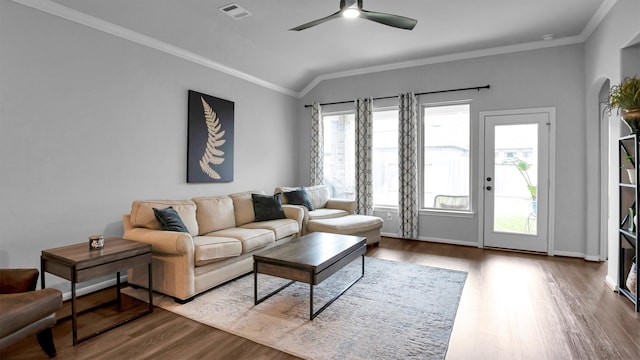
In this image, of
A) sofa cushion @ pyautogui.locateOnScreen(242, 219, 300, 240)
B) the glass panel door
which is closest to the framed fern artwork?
sofa cushion @ pyautogui.locateOnScreen(242, 219, 300, 240)

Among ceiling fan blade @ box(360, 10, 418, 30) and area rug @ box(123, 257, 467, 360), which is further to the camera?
ceiling fan blade @ box(360, 10, 418, 30)

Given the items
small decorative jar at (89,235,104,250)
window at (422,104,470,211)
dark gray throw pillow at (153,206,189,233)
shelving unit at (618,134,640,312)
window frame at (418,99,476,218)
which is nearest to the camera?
small decorative jar at (89,235,104,250)

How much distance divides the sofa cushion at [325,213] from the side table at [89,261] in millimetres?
2634

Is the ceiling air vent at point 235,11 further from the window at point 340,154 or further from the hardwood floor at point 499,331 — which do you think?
the hardwood floor at point 499,331

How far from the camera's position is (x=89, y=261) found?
2371 millimetres

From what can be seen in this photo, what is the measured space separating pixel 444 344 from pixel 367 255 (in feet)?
7.77

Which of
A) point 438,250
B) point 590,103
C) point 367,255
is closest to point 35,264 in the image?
point 367,255

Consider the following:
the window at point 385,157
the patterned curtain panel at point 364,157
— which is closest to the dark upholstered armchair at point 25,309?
the patterned curtain panel at point 364,157

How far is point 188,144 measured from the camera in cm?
434

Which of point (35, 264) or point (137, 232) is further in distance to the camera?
point (137, 232)

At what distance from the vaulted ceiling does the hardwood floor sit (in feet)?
9.59

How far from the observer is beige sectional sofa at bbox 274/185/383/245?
4.74m

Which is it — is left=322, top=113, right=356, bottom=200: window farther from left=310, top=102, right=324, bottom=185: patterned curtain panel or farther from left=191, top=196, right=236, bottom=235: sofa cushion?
left=191, top=196, right=236, bottom=235: sofa cushion

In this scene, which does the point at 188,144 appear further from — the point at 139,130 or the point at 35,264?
the point at 35,264
